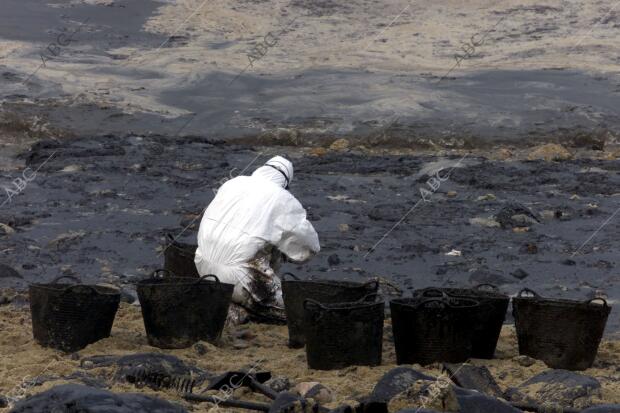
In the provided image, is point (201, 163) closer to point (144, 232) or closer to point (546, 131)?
point (144, 232)

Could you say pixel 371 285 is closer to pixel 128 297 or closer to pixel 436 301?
pixel 436 301

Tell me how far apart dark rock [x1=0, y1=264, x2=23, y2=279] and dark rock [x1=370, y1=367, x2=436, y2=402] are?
16.7 ft

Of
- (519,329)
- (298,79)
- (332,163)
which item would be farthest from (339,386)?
(298,79)

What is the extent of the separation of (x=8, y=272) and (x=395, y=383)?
535cm

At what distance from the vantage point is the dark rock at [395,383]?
5.87 meters

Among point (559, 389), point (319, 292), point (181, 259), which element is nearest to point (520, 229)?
point (181, 259)

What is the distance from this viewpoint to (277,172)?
8477mm

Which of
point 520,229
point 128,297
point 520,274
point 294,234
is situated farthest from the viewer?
point 520,229

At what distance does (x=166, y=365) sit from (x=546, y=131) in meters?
12.4

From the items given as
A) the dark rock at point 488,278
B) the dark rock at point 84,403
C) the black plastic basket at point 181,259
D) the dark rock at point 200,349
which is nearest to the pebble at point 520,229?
the dark rock at point 488,278

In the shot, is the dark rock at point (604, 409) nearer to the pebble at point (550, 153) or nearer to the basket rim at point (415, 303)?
the basket rim at point (415, 303)

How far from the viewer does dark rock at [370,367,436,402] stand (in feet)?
19.2

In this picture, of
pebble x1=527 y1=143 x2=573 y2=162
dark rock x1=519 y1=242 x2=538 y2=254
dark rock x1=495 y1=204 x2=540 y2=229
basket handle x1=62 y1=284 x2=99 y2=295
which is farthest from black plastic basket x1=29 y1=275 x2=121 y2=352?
pebble x1=527 y1=143 x2=573 y2=162

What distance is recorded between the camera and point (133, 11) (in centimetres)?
2648
